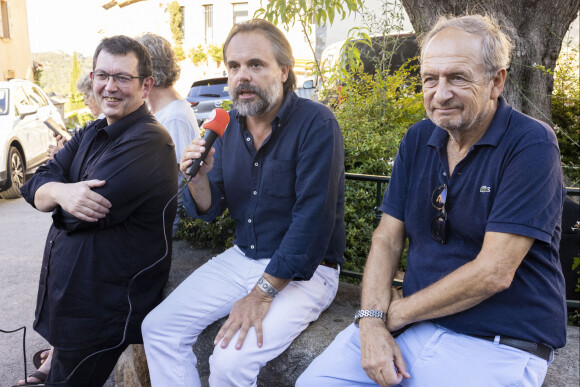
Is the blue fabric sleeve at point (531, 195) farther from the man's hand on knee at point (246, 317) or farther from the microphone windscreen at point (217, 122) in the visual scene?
the microphone windscreen at point (217, 122)

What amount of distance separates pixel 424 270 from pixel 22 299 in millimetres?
3969

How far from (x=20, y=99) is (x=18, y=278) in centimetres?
576

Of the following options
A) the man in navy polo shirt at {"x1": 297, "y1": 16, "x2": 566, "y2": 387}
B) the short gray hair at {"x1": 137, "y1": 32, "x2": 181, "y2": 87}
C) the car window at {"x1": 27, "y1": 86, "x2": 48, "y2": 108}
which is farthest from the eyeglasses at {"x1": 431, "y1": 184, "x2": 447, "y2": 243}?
the car window at {"x1": 27, "y1": 86, "x2": 48, "y2": 108}

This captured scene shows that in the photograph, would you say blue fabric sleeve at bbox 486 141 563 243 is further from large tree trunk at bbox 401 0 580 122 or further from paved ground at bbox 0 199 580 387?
large tree trunk at bbox 401 0 580 122

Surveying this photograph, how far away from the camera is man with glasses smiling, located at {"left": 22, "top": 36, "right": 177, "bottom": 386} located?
8.21 feet

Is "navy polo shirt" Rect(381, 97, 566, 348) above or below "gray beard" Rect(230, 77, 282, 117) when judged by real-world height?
below

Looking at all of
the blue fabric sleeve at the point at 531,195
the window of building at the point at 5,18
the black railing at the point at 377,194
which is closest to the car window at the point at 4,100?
the black railing at the point at 377,194

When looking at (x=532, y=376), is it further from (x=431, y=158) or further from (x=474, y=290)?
(x=431, y=158)

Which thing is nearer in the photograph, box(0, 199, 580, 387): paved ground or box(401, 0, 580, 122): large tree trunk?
box(0, 199, 580, 387): paved ground

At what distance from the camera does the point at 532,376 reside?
5.94ft

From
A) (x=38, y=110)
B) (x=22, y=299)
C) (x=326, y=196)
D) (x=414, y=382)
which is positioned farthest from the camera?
(x=38, y=110)

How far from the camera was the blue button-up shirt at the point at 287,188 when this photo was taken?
7.83ft

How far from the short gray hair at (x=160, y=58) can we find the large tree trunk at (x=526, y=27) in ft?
6.84

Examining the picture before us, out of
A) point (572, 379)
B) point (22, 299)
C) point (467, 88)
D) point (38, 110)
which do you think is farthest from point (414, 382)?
point (38, 110)
